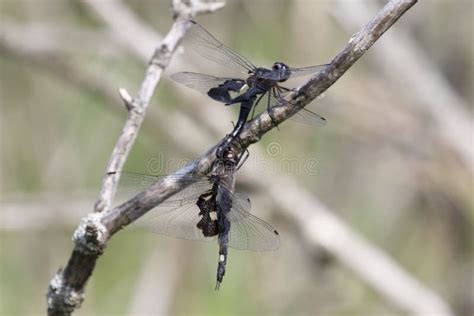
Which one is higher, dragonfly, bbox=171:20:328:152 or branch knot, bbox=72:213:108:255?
dragonfly, bbox=171:20:328:152

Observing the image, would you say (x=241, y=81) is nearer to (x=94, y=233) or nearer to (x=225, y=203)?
(x=225, y=203)

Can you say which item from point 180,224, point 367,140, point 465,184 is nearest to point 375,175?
point 367,140

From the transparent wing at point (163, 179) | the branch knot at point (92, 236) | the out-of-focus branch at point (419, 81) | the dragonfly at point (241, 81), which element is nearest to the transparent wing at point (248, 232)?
the transparent wing at point (163, 179)

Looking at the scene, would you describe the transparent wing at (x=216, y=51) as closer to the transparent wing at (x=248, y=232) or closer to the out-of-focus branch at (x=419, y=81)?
the transparent wing at (x=248, y=232)

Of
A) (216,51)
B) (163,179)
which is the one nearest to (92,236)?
(163,179)

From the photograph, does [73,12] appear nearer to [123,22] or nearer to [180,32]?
[123,22]

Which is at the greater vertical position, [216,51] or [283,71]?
[216,51]

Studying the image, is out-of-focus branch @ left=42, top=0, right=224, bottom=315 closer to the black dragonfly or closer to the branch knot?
the branch knot

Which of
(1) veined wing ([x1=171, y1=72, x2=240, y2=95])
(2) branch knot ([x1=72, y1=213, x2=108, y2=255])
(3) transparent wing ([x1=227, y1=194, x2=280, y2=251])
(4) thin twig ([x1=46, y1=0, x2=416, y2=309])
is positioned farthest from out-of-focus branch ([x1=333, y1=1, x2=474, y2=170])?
(2) branch knot ([x1=72, y1=213, x2=108, y2=255])
